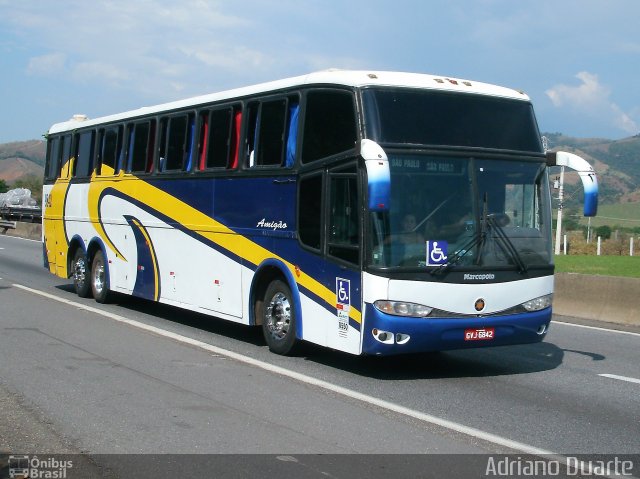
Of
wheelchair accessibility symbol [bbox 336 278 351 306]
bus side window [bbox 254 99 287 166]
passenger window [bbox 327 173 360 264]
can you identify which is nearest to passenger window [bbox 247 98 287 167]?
bus side window [bbox 254 99 287 166]

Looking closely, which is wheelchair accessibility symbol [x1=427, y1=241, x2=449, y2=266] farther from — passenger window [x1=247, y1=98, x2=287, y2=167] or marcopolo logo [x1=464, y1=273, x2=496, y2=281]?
passenger window [x1=247, y1=98, x2=287, y2=167]

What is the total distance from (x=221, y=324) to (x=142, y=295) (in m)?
1.58

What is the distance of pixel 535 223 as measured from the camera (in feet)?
33.5

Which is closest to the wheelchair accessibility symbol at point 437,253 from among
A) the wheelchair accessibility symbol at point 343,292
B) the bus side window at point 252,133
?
the wheelchair accessibility symbol at point 343,292

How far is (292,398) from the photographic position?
891 centimetres

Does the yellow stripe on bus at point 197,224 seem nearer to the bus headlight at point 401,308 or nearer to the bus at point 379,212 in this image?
the bus at point 379,212

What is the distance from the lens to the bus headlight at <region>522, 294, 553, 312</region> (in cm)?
1017

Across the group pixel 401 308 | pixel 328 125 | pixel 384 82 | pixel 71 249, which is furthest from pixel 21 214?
pixel 401 308

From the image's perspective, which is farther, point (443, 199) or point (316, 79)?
point (316, 79)

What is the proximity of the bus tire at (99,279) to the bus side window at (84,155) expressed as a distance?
5.68 ft

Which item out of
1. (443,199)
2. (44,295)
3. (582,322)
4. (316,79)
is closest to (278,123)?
(316,79)

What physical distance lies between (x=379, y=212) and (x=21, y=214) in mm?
42734

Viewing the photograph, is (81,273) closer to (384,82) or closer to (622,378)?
(384,82)

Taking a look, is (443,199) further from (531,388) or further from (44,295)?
(44,295)
